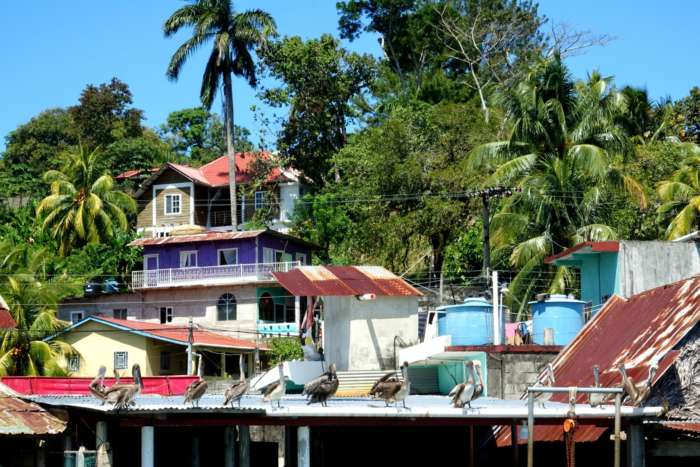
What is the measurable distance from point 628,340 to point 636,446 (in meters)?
3.72

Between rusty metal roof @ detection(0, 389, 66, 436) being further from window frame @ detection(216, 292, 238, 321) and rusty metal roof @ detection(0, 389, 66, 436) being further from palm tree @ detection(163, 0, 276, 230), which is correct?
palm tree @ detection(163, 0, 276, 230)

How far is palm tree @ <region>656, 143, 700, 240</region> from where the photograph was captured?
41562 mm

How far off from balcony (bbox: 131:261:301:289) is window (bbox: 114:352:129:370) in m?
8.22

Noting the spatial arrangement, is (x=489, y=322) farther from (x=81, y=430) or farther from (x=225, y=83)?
(x=225, y=83)

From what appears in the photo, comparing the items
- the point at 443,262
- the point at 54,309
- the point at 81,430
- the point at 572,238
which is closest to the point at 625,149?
the point at 572,238

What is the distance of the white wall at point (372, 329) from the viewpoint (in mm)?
35219

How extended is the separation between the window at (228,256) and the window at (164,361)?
8483 mm

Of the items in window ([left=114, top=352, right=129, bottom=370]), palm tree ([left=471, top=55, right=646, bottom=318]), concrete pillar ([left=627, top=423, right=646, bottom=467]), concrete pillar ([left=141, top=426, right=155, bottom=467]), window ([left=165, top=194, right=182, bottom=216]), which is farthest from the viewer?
window ([left=165, top=194, right=182, bottom=216])

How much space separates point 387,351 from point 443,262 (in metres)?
19.4

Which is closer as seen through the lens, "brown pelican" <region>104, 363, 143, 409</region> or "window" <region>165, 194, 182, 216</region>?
"brown pelican" <region>104, 363, 143, 409</region>

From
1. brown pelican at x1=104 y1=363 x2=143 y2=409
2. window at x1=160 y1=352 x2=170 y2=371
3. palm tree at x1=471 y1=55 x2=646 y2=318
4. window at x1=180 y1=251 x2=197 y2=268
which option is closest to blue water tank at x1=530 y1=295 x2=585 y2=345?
palm tree at x1=471 y1=55 x2=646 y2=318

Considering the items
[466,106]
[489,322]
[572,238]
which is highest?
[466,106]

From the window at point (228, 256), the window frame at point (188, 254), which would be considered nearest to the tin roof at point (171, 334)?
the window at point (228, 256)

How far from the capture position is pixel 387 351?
35.3m
